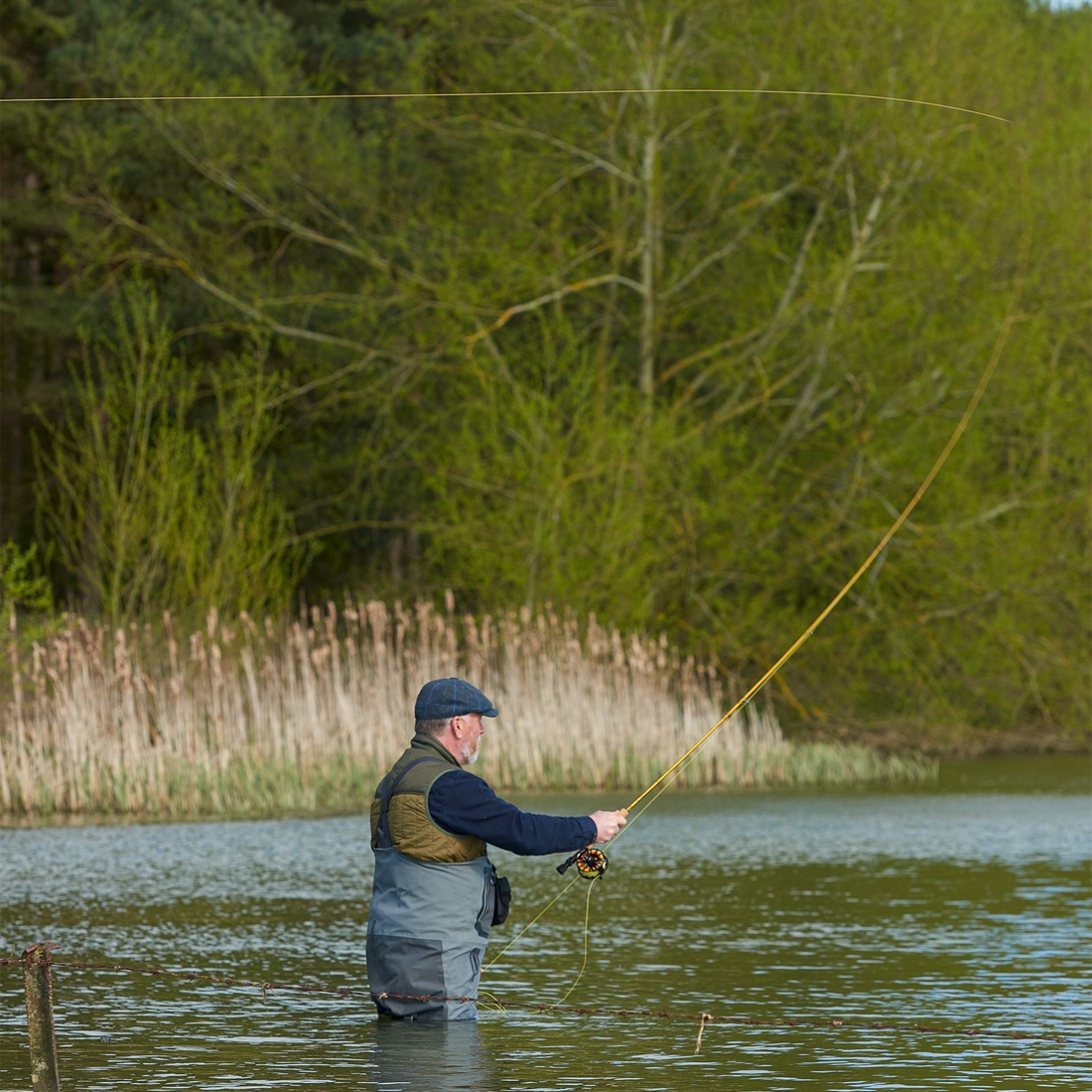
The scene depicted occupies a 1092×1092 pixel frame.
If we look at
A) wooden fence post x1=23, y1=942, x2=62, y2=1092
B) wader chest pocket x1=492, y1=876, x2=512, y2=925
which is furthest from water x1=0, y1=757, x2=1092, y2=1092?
wooden fence post x1=23, y1=942, x2=62, y2=1092

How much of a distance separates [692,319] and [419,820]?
809 inches

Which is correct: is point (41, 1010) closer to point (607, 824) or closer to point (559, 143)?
point (607, 824)

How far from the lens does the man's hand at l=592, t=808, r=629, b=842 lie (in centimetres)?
725

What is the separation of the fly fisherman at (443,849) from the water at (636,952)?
20cm

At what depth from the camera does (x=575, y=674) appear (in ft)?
63.1

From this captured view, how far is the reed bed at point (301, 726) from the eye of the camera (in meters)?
15.9

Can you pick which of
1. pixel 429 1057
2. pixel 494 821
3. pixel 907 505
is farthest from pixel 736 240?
pixel 429 1057

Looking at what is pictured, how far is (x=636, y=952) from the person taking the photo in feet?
32.9

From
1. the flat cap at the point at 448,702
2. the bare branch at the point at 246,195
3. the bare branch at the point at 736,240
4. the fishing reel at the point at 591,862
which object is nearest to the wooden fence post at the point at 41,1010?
the flat cap at the point at 448,702

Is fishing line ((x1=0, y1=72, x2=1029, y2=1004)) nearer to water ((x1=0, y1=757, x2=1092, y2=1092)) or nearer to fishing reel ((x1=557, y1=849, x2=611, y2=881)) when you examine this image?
fishing reel ((x1=557, y1=849, x2=611, y2=881))

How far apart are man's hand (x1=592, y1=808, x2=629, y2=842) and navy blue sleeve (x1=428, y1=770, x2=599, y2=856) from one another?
2cm

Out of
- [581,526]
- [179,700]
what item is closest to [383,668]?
[179,700]

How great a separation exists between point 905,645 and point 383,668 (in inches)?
328

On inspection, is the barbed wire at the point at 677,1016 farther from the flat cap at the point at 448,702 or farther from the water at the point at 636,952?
the flat cap at the point at 448,702
